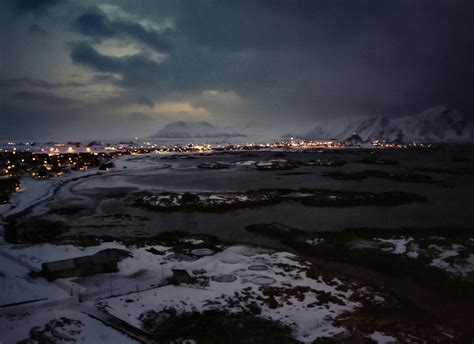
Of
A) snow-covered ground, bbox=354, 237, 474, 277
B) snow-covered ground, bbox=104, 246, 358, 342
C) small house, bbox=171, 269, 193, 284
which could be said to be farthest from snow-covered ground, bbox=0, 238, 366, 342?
snow-covered ground, bbox=354, 237, 474, 277

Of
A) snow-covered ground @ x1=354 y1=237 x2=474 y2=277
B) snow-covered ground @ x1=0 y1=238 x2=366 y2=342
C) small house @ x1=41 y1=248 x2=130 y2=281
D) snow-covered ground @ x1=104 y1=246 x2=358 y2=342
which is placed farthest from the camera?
snow-covered ground @ x1=354 y1=237 x2=474 y2=277

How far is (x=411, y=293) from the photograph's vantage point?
17.6 meters

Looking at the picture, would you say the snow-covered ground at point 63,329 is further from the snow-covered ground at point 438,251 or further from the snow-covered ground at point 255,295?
the snow-covered ground at point 438,251

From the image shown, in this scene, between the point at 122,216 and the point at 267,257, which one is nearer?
the point at 267,257

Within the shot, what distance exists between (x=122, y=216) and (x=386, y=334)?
26653mm

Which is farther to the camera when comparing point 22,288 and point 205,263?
point 205,263

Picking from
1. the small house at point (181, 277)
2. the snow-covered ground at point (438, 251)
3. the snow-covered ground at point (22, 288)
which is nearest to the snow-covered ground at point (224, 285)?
the small house at point (181, 277)

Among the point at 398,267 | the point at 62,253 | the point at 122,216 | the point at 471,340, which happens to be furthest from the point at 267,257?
the point at 122,216

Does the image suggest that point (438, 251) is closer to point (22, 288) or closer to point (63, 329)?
point (63, 329)

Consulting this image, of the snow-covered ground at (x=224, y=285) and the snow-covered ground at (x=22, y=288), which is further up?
the snow-covered ground at (x=22, y=288)

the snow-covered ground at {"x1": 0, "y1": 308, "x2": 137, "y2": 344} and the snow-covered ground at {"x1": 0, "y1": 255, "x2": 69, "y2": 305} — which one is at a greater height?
the snow-covered ground at {"x1": 0, "y1": 255, "x2": 69, "y2": 305}

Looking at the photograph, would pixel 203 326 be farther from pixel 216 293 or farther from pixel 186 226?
pixel 186 226

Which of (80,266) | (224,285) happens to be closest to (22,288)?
(80,266)

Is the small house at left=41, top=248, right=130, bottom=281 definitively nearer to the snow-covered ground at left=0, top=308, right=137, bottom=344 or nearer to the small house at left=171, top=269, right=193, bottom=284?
Answer: the snow-covered ground at left=0, top=308, right=137, bottom=344
